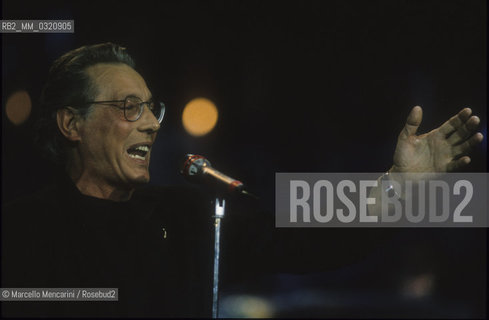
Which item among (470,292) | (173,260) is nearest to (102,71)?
(173,260)

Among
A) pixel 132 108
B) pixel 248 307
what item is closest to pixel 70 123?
pixel 132 108

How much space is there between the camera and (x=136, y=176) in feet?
7.43

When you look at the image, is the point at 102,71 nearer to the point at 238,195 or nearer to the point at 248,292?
the point at 238,195

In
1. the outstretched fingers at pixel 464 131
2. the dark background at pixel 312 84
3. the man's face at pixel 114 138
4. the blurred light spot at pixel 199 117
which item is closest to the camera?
the outstretched fingers at pixel 464 131

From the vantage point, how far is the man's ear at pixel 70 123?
233cm

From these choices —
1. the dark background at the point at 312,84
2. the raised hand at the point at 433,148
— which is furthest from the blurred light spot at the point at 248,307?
the raised hand at the point at 433,148

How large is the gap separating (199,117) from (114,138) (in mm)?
3517

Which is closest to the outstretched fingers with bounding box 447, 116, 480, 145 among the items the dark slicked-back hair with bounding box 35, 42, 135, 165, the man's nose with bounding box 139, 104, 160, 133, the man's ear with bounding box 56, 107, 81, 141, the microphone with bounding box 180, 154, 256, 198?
the microphone with bounding box 180, 154, 256, 198

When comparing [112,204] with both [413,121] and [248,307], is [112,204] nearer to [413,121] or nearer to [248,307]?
Answer: [413,121]

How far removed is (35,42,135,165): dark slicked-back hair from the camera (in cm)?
232

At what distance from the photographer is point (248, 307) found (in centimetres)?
645

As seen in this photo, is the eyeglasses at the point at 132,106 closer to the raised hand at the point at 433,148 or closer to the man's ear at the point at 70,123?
the man's ear at the point at 70,123

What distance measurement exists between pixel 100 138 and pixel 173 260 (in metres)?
0.66

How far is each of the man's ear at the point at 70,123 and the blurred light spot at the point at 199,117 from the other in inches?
93.8
